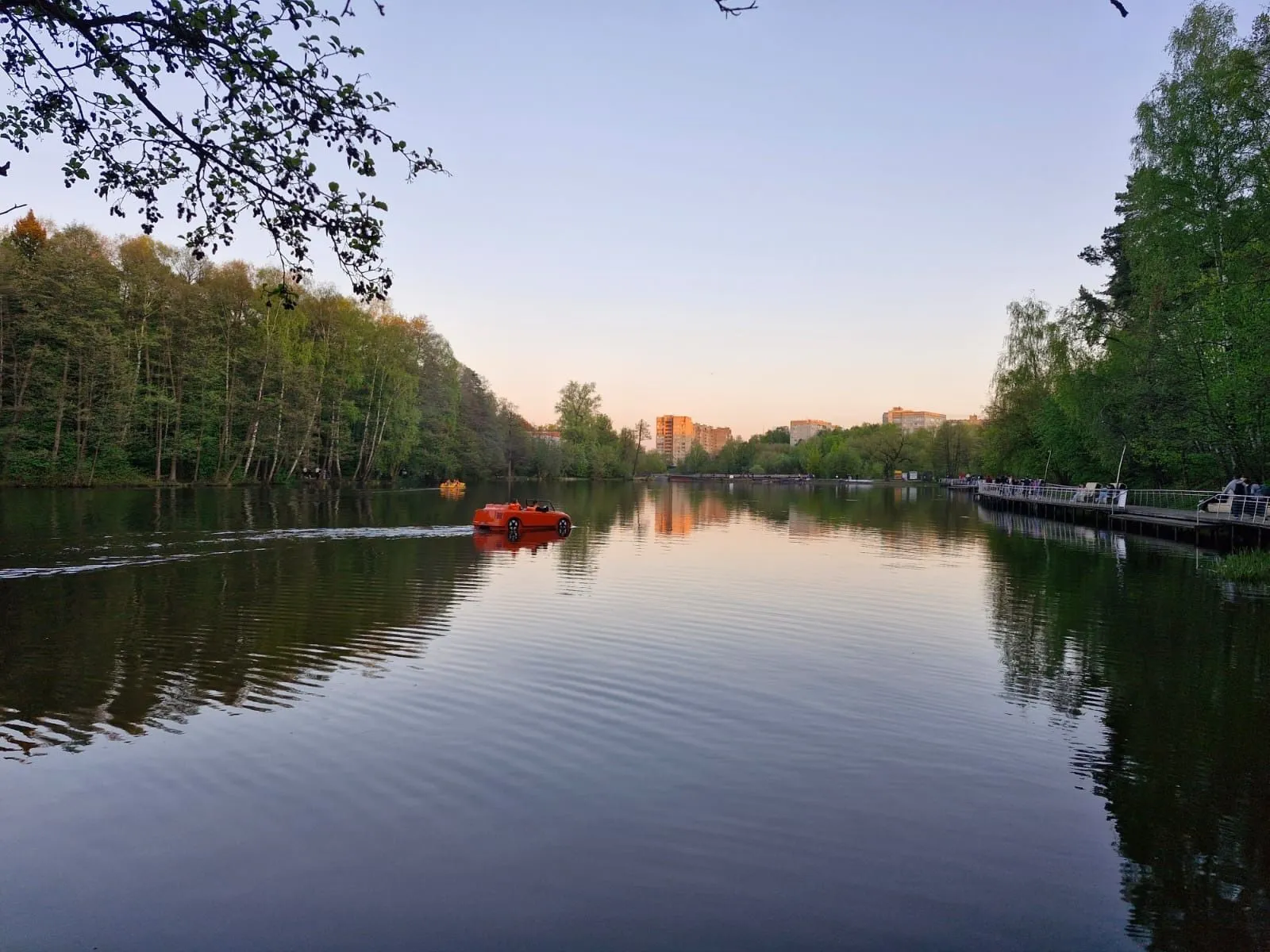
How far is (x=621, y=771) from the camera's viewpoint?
747cm

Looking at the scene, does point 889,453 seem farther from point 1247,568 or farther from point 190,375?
point 1247,568

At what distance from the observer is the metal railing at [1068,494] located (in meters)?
45.9

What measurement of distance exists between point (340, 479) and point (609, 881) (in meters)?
77.1

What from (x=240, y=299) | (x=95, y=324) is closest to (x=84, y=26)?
(x=95, y=324)

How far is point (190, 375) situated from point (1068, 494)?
65.6 meters

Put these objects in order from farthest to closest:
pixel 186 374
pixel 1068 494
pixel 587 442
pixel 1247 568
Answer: pixel 587 442, pixel 186 374, pixel 1068 494, pixel 1247 568

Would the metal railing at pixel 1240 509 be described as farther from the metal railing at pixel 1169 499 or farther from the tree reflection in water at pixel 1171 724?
the metal railing at pixel 1169 499

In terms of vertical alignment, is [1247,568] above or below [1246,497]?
below

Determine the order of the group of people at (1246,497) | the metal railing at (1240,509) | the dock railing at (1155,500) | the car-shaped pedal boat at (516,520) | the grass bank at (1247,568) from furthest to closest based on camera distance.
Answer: the car-shaped pedal boat at (516,520) → the dock railing at (1155,500) → the group of people at (1246,497) → the metal railing at (1240,509) → the grass bank at (1247,568)

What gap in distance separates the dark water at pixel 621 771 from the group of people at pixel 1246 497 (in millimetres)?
14726

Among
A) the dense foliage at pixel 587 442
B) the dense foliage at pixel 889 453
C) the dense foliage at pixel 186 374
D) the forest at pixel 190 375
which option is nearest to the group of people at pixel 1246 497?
the forest at pixel 190 375

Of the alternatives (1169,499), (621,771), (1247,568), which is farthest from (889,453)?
(621,771)

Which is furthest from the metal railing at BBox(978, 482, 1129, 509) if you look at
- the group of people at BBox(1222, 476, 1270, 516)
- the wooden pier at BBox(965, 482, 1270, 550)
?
the group of people at BBox(1222, 476, 1270, 516)

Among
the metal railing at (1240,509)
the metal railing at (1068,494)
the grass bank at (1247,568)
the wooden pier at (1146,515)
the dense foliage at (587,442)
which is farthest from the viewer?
the dense foliage at (587,442)
